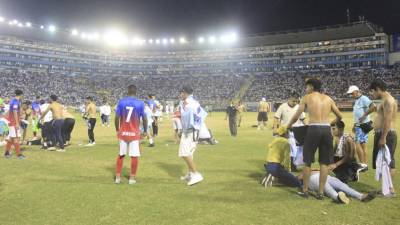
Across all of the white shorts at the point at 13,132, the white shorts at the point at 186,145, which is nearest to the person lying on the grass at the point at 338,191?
the white shorts at the point at 186,145

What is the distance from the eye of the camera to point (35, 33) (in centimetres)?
7988

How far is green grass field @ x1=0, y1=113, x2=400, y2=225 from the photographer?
18.3 feet

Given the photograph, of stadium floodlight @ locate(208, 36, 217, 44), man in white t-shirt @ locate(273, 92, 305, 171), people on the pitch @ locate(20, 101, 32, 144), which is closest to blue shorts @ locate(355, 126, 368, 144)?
man in white t-shirt @ locate(273, 92, 305, 171)

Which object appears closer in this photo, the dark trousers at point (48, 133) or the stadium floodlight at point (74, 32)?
the dark trousers at point (48, 133)

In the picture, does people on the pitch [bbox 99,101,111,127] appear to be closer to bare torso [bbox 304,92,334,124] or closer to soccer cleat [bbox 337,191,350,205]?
bare torso [bbox 304,92,334,124]

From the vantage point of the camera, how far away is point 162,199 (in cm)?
669

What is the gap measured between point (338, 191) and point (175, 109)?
10.9m

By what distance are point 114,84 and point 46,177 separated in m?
79.3

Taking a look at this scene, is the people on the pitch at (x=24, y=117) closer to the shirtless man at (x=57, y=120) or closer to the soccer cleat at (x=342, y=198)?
the shirtless man at (x=57, y=120)

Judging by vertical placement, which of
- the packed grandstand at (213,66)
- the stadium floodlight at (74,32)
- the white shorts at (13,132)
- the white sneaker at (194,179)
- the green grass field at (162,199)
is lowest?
the green grass field at (162,199)

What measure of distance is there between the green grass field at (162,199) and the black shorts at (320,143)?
81cm

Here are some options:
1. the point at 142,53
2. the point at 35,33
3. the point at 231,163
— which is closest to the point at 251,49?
the point at 142,53

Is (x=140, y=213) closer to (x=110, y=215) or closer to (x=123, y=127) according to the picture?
(x=110, y=215)

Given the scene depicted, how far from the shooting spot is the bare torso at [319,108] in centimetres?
644
